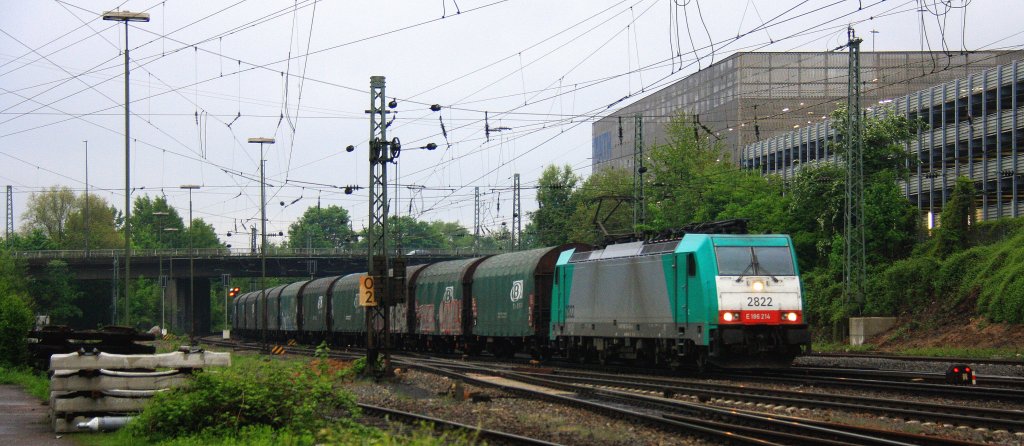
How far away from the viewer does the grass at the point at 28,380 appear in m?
21.4

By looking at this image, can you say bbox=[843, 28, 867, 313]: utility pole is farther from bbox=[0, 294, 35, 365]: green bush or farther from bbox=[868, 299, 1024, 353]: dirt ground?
bbox=[0, 294, 35, 365]: green bush

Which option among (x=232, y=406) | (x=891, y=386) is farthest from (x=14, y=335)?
(x=891, y=386)

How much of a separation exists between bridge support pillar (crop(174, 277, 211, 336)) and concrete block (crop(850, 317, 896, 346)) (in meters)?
65.7

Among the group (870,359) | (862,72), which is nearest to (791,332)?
(870,359)

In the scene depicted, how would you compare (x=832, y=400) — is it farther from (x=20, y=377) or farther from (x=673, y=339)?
(x=20, y=377)

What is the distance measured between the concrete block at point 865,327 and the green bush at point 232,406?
30284 mm

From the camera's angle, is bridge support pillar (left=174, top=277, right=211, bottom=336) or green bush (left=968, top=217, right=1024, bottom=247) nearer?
green bush (left=968, top=217, right=1024, bottom=247)

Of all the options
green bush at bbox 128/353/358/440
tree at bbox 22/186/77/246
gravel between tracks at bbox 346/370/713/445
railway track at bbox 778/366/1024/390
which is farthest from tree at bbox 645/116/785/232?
tree at bbox 22/186/77/246

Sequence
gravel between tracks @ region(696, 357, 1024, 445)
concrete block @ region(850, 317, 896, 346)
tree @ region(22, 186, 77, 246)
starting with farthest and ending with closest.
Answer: tree @ region(22, 186, 77, 246) < concrete block @ region(850, 317, 896, 346) < gravel between tracks @ region(696, 357, 1024, 445)

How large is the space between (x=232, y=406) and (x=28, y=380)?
11970mm

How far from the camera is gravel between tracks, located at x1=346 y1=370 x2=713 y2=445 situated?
1425cm

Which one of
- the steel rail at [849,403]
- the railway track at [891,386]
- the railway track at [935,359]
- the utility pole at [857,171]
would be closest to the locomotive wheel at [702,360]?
the railway track at [891,386]

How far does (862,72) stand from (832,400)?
90363 millimetres

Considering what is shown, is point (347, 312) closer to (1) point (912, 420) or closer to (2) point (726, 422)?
(2) point (726, 422)
